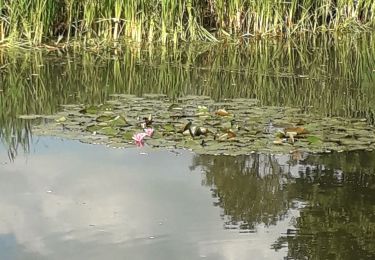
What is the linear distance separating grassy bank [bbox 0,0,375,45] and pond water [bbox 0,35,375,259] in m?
1.62

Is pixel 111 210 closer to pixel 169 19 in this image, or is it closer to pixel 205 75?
pixel 205 75

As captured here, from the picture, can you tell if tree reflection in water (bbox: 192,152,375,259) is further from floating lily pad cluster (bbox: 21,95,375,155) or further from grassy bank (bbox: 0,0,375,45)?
grassy bank (bbox: 0,0,375,45)

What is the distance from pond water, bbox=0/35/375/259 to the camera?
363 cm

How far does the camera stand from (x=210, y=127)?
530 cm

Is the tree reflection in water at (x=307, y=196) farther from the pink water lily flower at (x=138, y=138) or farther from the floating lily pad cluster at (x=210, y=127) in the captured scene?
the pink water lily flower at (x=138, y=138)

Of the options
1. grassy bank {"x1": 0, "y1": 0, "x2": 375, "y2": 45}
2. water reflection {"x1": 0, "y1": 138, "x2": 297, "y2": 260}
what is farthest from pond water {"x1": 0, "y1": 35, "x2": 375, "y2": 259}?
grassy bank {"x1": 0, "y1": 0, "x2": 375, "y2": 45}

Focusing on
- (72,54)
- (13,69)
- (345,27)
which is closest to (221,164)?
(13,69)

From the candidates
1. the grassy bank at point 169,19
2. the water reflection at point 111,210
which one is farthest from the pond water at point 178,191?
the grassy bank at point 169,19

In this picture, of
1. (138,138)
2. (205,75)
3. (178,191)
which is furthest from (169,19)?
(178,191)

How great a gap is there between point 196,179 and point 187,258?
108cm

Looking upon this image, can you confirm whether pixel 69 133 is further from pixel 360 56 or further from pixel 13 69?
pixel 360 56

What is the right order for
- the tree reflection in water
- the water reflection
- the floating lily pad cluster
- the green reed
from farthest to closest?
the green reed, the floating lily pad cluster, the tree reflection in water, the water reflection

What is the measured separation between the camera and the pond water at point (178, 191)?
3633 mm

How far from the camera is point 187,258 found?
348 cm
